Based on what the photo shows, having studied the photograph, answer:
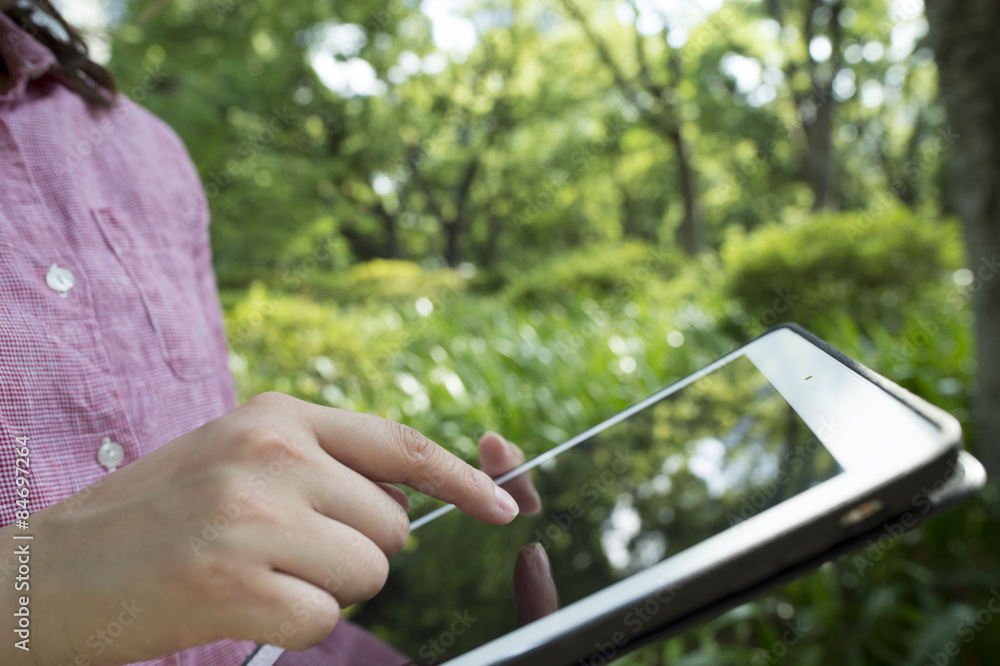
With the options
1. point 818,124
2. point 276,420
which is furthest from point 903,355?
point 818,124

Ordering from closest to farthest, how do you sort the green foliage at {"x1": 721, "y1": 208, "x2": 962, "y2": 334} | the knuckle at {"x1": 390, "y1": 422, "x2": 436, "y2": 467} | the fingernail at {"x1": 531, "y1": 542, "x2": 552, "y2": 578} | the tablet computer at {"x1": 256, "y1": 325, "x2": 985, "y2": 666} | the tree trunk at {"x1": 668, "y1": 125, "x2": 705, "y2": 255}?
the tablet computer at {"x1": 256, "y1": 325, "x2": 985, "y2": 666} → the knuckle at {"x1": 390, "y1": 422, "x2": 436, "y2": 467} → the fingernail at {"x1": 531, "y1": 542, "x2": 552, "y2": 578} → the green foliage at {"x1": 721, "y1": 208, "x2": 962, "y2": 334} → the tree trunk at {"x1": 668, "y1": 125, "x2": 705, "y2": 255}

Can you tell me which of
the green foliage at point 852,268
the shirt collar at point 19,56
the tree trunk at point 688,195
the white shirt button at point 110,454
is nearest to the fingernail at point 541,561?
the white shirt button at point 110,454

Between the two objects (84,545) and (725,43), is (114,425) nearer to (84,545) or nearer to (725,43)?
(84,545)

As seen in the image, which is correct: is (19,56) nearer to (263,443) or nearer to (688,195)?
(263,443)

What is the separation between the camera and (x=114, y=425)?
0.82 m

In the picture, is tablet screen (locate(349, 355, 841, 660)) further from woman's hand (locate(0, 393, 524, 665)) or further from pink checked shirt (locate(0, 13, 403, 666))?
woman's hand (locate(0, 393, 524, 665))

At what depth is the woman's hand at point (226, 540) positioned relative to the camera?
44 centimetres

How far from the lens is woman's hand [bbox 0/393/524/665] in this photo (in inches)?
17.3

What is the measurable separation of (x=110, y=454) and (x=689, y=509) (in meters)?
0.75

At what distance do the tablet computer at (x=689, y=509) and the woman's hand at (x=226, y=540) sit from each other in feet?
0.42

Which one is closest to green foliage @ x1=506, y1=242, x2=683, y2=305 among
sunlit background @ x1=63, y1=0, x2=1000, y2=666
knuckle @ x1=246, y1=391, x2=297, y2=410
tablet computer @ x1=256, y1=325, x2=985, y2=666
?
sunlit background @ x1=63, y1=0, x2=1000, y2=666

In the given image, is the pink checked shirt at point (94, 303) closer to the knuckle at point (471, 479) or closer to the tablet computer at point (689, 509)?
the tablet computer at point (689, 509)

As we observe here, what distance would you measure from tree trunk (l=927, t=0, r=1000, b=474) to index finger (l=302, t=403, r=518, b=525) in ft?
7.91

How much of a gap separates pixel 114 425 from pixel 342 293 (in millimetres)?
10547
